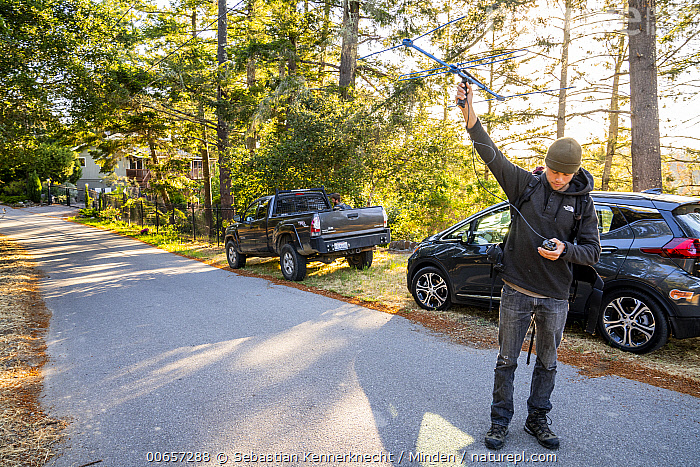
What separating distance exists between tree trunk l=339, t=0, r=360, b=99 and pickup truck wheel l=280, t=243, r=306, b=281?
8.33 meters

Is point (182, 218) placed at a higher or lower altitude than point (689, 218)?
lower

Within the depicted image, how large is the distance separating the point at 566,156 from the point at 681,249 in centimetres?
287

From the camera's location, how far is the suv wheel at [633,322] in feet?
17.0

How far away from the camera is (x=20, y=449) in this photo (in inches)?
137

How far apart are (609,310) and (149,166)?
24.4 m

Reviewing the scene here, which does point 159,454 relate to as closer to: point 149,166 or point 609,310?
point 609,310

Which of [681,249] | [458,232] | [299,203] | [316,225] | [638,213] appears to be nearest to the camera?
[681,249]

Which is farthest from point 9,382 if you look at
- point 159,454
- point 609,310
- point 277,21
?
point 277,21

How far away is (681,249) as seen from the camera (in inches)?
200

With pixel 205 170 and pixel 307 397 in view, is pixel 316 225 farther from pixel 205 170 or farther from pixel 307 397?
pixel 205 170

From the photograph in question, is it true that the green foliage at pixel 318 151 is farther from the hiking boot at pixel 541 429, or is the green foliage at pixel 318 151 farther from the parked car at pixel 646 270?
the hiking boot at pixel 541 429

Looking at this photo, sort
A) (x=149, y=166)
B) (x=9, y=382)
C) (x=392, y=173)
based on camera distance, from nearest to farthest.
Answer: (x=9, y=382) < (x=392, y=173) < (x=149, y=166)

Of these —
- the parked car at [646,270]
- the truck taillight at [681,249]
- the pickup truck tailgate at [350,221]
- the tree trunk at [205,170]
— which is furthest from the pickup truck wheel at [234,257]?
the truck taillight at [681,249]

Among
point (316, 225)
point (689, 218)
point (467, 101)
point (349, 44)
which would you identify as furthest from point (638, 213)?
point (349, 44)
